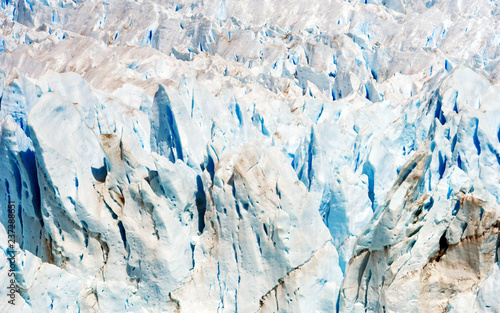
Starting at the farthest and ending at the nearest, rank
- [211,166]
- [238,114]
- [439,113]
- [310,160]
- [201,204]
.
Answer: [238,114] < [439,113] < [310,160] < [211,166] < [201,204]

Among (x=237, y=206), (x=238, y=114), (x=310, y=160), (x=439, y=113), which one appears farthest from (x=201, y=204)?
(x=439, y=113)

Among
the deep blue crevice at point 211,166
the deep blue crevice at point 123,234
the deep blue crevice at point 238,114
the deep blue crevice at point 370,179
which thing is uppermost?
the deep blue crevice at point 211,166

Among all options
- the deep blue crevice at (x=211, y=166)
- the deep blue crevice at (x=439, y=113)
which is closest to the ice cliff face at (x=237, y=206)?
the deep blue crevice at (x=211, y=166)

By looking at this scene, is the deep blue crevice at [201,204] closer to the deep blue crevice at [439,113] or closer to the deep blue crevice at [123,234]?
the deep blue crevice at [123,234]

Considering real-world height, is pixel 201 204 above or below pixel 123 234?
above

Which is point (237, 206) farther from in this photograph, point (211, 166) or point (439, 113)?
point (439, 113)

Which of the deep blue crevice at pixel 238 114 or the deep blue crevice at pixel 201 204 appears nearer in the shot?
the deep blue crevice at pixel 201 204

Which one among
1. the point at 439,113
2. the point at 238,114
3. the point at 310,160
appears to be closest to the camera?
the point at 310,160

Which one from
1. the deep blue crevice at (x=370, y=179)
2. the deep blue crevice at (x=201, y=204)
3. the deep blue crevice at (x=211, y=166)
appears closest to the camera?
the deep blue crevice at (x=201, y=204)

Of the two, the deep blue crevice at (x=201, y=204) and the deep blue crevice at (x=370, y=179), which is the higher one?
the deep blue crevice at (x=201, y=204)

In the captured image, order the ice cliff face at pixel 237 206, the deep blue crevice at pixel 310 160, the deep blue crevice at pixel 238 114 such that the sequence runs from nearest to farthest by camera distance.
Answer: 1. the ice cliff face at pixel 237 206
2. the deep blue crevice at pixel 310 160
3. the deep blue crevice at pixel 238 114

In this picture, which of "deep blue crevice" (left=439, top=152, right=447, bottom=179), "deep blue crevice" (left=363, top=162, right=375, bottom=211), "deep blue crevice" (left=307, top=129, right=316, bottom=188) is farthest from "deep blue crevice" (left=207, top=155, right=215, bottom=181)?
"deep blue crevice" (left=439, top=152, right=447, bottom=179)
